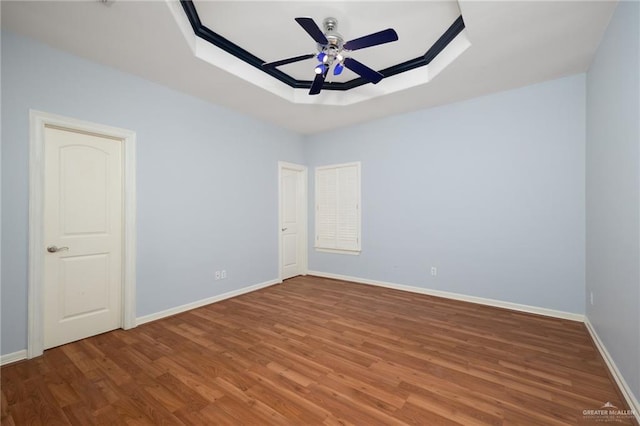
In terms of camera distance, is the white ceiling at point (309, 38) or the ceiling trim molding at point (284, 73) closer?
the white ceiling at point (309, 38)

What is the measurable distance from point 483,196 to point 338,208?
242cm

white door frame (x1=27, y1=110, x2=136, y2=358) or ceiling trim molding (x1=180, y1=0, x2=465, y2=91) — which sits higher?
ceiling trim molding (x1=180, y1=0, x2=465, y2=91)

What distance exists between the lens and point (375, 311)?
11.5ft

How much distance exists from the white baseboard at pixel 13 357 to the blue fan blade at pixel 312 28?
365 centimetres

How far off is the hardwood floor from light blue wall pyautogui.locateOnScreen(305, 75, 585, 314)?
59 centimetres

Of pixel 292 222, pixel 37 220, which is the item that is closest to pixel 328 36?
pixel 37 220

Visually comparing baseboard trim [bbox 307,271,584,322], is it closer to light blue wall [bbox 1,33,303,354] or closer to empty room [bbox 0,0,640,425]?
empty room [bbox 0,0,640,425]

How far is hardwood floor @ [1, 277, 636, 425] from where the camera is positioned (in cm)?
173

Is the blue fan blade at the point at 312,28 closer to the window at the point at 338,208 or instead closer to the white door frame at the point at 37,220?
the white door frame at the point at 37,220

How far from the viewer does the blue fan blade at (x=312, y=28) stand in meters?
2.00

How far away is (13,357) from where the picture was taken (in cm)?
232

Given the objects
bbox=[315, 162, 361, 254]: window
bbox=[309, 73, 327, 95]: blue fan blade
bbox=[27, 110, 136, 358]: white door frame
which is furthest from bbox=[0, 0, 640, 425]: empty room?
bbox=[315, 162, 361, 254]: window

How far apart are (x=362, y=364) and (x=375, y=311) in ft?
4.21

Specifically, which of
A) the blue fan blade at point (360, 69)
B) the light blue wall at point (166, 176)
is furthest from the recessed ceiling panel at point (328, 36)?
the light blue wall at point (166, 176)
